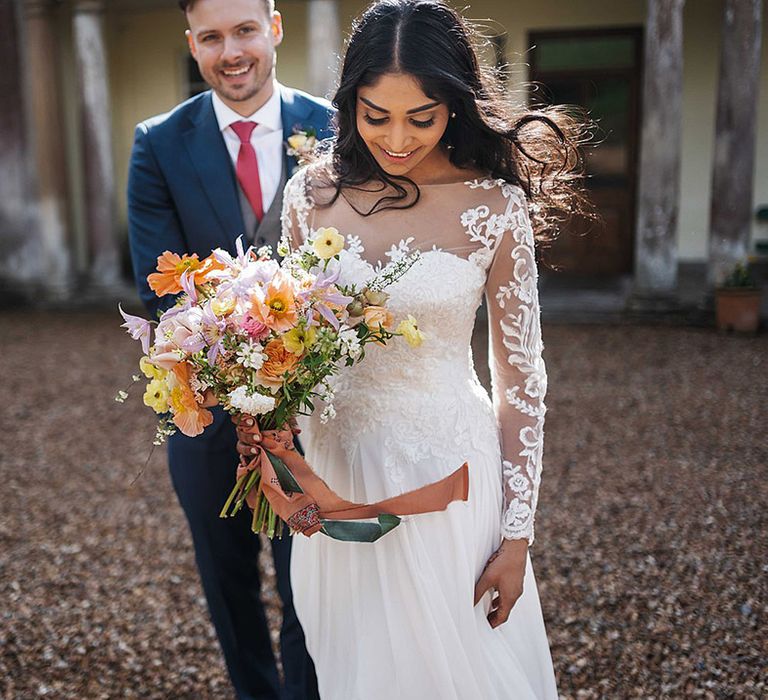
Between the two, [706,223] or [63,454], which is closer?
[63,454]

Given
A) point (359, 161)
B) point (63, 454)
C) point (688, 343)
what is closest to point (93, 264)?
point (63, 454)

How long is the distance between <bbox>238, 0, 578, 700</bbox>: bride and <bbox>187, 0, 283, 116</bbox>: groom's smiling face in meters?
0.72

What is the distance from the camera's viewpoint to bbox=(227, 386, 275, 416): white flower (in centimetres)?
175

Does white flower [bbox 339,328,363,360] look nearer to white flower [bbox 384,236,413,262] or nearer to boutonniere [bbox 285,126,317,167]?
white flower [bbox 384,236,413,262]

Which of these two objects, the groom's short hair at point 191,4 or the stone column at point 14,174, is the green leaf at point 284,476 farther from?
the stone column at point 14,174

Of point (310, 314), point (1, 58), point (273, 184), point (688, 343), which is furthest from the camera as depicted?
point (1, 58)

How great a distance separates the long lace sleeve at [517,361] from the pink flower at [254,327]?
609 millimetres

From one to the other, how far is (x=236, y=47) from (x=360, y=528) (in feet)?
5.25

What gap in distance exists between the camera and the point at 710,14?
38.3 feet

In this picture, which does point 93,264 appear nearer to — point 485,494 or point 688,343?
point 688,343

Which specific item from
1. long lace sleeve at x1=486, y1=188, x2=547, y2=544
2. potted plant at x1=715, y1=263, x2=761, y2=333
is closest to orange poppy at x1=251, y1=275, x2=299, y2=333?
long lace sleeve at x1=486, y1=188, x2=547, y2=544

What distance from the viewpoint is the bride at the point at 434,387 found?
1.99m

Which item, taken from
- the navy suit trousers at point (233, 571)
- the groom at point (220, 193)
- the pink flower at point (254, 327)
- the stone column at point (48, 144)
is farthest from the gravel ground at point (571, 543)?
the stone column at point (48, 144)

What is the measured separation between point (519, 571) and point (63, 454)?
501cm
